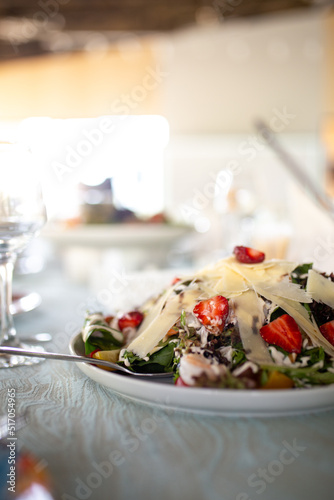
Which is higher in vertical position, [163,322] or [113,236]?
[163,322]

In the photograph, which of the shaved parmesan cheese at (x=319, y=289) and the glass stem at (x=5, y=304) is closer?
the shaved parmesan cheese at (x=319, y=289)

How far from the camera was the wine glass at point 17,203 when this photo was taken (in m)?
0.77

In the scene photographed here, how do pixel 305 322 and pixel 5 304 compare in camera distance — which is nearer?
pixel 305 322

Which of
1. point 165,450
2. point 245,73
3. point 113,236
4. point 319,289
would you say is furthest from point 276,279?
point 245,73

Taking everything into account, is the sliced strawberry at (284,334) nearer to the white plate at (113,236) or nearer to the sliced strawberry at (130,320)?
the sliced strawberry at (130,320)

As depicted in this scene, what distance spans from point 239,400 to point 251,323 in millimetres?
153

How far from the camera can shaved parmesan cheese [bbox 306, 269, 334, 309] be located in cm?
69

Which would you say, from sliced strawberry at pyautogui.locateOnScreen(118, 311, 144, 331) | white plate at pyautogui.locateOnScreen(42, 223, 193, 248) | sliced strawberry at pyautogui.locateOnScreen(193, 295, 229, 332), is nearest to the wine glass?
sliced strawberry at pyautogui.locateOnScreen(118, 311, 144, 331)

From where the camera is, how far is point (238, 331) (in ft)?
2.10

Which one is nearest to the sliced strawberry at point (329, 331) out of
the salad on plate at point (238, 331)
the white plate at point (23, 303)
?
the salad on plate at point (238, 331)

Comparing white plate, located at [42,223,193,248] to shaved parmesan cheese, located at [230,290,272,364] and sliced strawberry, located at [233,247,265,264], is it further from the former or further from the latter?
shaved parmesan cheese, located at [230,290,272,364]

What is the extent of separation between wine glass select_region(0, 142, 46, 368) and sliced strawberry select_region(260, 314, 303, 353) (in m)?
0.37

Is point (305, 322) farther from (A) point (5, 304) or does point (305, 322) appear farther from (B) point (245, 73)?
(B) point (245, 73)

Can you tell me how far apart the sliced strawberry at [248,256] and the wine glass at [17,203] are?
0.32 m
